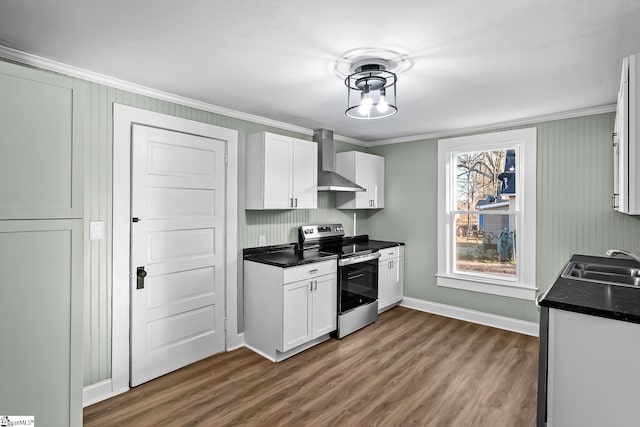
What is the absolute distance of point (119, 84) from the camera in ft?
8.48

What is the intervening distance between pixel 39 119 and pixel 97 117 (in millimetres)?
929

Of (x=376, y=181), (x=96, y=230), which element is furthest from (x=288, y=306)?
(x=376, y=181)

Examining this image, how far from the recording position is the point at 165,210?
2.89m

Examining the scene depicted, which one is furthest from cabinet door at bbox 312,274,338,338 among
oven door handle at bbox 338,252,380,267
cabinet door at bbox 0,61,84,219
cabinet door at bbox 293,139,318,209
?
cabinet door at bbox 0,61,84,219

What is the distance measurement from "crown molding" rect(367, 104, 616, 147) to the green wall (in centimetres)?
6

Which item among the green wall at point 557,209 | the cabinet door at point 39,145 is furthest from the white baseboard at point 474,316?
the cabinet door at point 39,145

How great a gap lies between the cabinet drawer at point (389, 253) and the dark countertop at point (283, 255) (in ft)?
3.10

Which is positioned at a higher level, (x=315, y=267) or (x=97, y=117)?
(x=97, y=117)

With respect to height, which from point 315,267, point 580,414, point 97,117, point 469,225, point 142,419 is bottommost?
point 142,419

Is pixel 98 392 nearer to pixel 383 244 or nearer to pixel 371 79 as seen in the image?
pixel 371 79

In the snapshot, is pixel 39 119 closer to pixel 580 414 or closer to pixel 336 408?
pixel 336 408

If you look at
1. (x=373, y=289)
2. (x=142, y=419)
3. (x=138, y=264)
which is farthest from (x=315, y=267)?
(x=142, y=419)

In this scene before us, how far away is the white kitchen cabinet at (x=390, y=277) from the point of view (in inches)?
171

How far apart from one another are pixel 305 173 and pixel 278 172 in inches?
15.8
